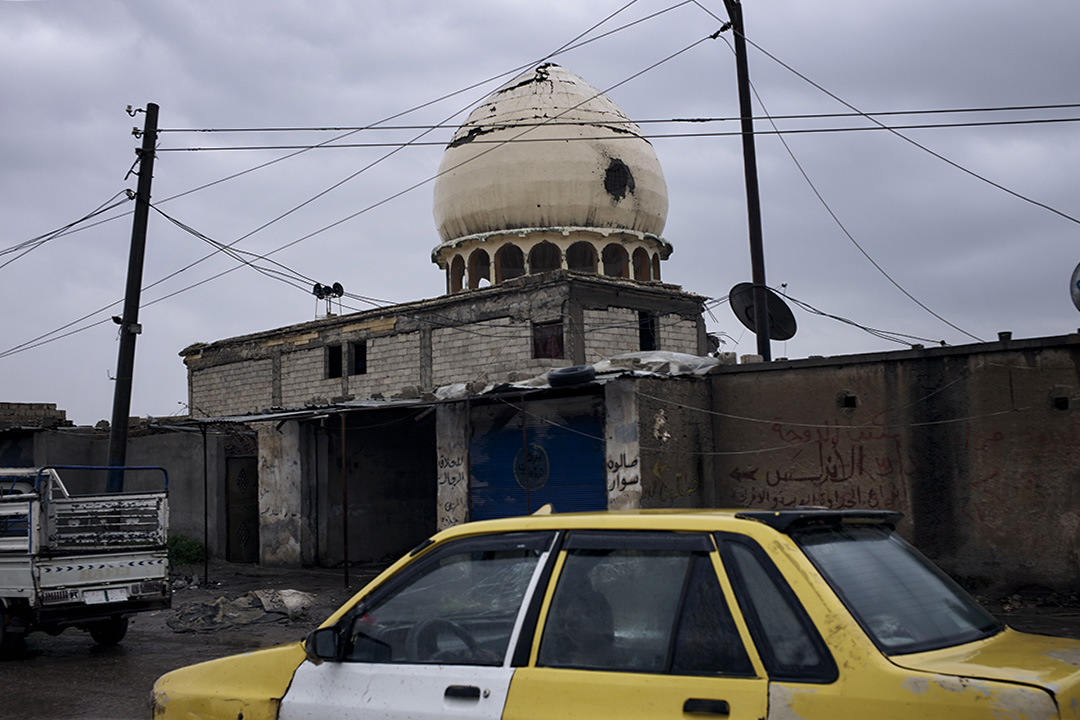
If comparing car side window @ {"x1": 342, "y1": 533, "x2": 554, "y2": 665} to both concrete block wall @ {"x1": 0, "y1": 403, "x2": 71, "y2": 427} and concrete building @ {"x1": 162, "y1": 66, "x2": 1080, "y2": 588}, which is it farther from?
concrete block wall @ {"x1": 0, "y1": 403, "x2": 71, "y2": 427}

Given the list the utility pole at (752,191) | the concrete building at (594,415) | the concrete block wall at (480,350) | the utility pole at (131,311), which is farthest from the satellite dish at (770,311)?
the utility pole at (131,311)

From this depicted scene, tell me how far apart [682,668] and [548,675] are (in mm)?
449

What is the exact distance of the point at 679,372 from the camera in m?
13.7

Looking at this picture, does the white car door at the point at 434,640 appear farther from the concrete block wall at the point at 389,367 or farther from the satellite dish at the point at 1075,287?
the concrete block wall at the point at 389,367

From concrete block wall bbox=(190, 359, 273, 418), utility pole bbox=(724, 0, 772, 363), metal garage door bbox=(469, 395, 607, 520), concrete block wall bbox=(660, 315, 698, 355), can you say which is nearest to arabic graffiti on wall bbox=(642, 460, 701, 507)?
metal garage door bbox=(469, 395, 607, 520)

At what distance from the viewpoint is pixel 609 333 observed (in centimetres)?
2300

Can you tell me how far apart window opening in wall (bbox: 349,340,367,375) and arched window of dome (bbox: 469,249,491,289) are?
14.1ft

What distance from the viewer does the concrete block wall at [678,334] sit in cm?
2445

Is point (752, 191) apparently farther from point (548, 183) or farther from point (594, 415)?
point (548, 183)

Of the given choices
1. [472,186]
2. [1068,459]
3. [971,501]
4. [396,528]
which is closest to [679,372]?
[971,501]

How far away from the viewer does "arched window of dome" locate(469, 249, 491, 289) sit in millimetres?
28138

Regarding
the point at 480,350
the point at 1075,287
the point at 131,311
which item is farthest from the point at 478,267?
the point at 1075,287

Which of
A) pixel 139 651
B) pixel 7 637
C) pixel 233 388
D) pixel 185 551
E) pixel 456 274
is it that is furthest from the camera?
pixel 456 274

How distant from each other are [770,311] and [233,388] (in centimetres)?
1785
